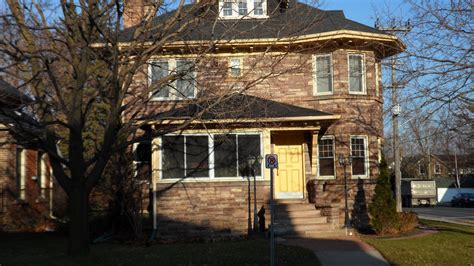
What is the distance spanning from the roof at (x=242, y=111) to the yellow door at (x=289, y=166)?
1316mm

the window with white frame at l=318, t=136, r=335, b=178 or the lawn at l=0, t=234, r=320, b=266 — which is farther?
the window with white frame at l=318, t=136, r=335, b=178

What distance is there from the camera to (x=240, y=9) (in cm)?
1825

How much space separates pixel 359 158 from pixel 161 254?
9.27m

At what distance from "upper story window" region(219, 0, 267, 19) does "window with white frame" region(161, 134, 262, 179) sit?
390 cm

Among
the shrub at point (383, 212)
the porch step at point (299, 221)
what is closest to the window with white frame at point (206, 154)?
the porch step at point (299, 221)

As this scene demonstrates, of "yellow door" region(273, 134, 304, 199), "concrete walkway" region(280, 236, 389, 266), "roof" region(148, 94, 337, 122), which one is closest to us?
"concrete walkway" region(280, 236, 389, 266)

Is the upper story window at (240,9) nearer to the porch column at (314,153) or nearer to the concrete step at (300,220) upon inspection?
the porch column at (314,153)

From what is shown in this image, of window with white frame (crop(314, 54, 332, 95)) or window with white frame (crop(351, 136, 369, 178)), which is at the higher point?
window with white frame (crop(314, 54, 332, 95))

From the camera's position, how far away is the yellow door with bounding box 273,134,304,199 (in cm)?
1892

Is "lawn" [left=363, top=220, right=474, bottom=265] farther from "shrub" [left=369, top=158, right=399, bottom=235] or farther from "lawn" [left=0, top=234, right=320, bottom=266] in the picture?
"lawn" [left=0, top=234, right=320, bottom=266]

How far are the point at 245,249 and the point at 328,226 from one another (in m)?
4.02

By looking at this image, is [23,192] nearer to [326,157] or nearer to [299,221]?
[299,221]

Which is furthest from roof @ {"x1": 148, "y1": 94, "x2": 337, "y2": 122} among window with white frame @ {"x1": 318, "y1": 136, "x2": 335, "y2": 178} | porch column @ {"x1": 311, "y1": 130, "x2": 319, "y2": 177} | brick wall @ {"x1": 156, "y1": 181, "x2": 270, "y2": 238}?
brick wall @ {"x1": 156, "y1": 181, "x2": 270, "y2": 238}

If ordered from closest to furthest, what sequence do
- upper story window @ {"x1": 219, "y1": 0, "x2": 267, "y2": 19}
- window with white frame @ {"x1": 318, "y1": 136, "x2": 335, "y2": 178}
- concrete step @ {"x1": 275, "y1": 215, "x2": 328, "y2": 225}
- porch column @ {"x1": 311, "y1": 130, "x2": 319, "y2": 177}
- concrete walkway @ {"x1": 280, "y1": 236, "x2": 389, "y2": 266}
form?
concrete walkway @ {"x1": 280, "y1": 236, "x2": 389, "y2": 266}, upper story window @ {"x1": 219, "y1": 0, "x2": 267, "y2": 19}, concrete step @ {"x1": 275, "y1": 215, "x2": 328, "y2": 225}, porch column @ {"x1": 311, "y1": 130, "x2": 319, "y2": 177}, window with white frame @ {"x1": 318, "y1": 136, "x2": 335, "y2": 178}
